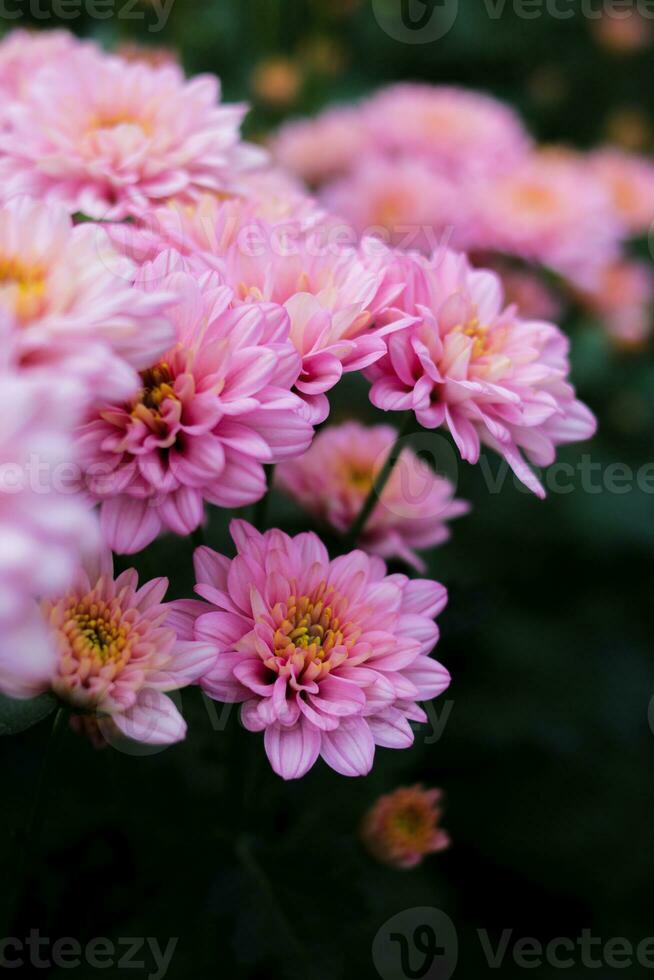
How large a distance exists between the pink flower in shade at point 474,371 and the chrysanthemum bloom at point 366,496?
164 mm

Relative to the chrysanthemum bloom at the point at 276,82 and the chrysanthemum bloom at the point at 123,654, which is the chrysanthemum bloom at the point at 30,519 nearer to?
the chrysanthemum bloom at the point at 123,654

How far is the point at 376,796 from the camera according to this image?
2.95ft

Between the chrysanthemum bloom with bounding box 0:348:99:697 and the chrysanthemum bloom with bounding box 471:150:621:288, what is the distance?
1017 millimetres

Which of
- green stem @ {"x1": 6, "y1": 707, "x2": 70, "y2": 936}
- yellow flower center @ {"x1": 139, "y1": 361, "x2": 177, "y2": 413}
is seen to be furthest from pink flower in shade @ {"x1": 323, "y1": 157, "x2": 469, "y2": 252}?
green stem @ {"x1": 6, "y1": 707, "x2": 70, "y2": 936}

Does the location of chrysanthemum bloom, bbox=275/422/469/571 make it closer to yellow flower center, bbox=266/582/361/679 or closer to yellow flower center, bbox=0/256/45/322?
yellow flower center, bbox=266/582/361/679

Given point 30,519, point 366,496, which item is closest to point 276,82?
point 366,496

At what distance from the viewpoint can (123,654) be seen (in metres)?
0.60

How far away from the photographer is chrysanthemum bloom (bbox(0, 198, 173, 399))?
488mm

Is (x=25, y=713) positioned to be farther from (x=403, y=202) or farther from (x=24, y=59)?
(x=403, y=202)

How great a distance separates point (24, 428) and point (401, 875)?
83 cm

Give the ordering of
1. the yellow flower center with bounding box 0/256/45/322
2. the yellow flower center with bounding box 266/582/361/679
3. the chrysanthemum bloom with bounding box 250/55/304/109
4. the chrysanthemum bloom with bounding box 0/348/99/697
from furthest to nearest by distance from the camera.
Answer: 1. the chrysanthemum bloom with bounding box 250/55/304/109
2. the yellow flower center with bounding box 266/582/361/679
3. the yellow flower center with bounding box 0/256/45/322
4. the chrysanthemum bloom with bounding box 0/348/99/697

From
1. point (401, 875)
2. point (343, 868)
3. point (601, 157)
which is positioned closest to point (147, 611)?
point (343, 868)

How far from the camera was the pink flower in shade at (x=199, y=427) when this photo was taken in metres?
0.58

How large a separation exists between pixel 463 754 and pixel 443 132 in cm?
96
